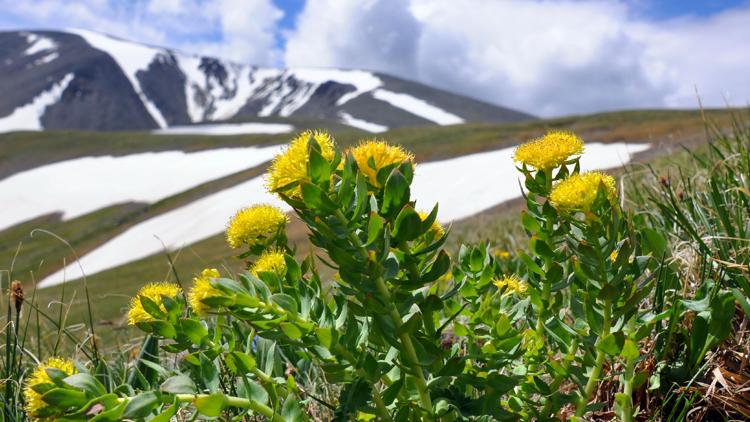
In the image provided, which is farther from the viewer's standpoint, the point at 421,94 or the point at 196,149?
the point at 421,94

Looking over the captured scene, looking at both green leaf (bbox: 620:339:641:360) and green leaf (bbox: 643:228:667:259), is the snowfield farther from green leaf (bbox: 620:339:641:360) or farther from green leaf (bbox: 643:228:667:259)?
green leaf (bbox: 620:339:641:360)

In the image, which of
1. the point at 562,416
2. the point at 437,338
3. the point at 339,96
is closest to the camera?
the point at 437,338

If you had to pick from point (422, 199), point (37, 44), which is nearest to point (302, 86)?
point (37, 44)

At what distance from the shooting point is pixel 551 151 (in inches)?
62.6

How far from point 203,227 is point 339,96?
113 metres

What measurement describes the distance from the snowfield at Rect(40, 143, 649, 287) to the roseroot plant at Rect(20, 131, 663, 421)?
18040 mm

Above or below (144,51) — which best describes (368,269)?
below

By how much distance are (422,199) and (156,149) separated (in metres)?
39.4

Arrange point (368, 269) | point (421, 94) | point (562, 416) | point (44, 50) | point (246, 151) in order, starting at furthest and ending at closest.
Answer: point (44, 50) → point (421, 94) → point (246, 151) → point (562, 416) → point (368, 269)

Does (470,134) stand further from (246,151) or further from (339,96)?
(339,96)

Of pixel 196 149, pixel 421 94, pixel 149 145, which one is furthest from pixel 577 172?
pixel 421 94

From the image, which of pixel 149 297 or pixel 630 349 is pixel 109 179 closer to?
pixel 149 297

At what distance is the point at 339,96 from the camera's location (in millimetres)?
140750

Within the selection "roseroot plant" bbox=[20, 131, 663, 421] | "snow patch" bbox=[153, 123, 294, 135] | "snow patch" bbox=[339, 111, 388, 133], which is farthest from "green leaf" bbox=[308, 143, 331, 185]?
"snow patch" bbox=[339, 111, 388, 133]
